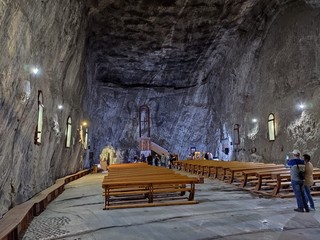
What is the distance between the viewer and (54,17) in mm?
10969

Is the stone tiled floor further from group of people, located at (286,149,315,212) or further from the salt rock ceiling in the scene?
A: the salt rock ceiling

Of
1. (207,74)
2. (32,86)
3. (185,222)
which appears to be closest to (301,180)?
(185,222)

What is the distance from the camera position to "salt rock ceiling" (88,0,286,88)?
1962cm

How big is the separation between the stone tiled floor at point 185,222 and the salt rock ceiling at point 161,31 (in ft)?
47.8

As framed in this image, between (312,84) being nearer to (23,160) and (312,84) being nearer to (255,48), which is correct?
(255,48)

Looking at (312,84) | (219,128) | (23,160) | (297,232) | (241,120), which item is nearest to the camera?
(297,232)

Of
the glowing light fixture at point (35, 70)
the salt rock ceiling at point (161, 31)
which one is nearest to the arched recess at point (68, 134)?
the glowing light fixture at point (35, 70)

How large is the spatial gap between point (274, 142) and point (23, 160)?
15.7 meters

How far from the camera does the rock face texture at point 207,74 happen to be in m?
17.4

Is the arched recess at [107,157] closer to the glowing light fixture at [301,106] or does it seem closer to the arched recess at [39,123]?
the arched recess at [39,123]

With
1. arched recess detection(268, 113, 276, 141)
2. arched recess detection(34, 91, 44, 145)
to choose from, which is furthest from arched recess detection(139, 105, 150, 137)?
arched recess detection(34, 91, 44, 145)

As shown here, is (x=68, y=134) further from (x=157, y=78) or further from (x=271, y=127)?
(x=157, y=78)

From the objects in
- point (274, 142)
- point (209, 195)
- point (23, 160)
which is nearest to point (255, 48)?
point (274, 142)

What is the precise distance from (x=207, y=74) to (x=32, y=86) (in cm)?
2471
